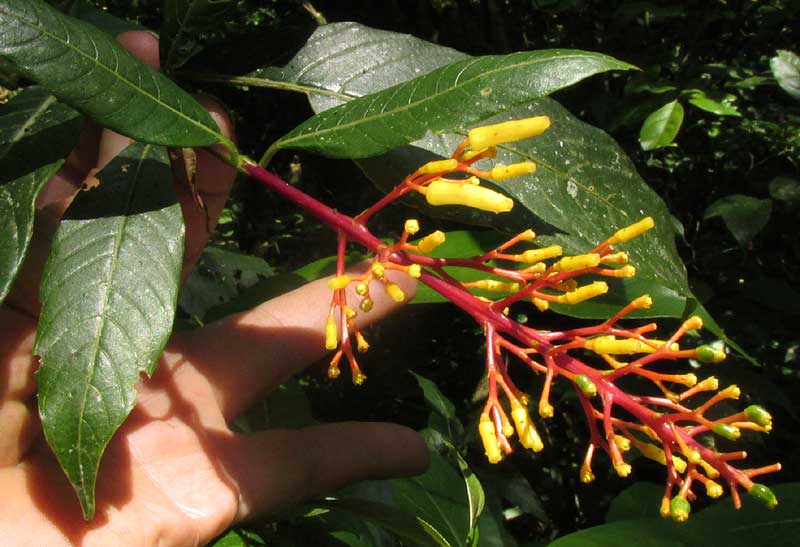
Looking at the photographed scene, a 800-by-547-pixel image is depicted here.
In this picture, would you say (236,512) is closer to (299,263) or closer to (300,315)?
(300,315)

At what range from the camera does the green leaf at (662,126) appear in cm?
166

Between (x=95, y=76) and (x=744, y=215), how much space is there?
1443 millimetres

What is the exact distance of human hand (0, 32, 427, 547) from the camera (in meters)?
0.99

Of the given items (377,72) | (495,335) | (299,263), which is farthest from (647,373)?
(299,263)

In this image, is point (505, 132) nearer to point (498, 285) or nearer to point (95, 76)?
point (498, 285)

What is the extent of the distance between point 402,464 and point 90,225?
71 centimetres

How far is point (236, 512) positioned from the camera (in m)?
1.12

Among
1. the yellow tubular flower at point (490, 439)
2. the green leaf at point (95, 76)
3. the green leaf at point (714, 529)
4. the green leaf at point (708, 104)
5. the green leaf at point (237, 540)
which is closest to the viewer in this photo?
the green leaf at point (95, 76)

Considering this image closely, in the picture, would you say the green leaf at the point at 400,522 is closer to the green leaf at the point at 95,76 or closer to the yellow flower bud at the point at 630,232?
the yellow flower bud at the point at 630,232

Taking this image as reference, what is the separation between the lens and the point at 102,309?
769 mm

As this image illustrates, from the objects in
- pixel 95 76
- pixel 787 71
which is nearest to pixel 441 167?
pixel 95 76

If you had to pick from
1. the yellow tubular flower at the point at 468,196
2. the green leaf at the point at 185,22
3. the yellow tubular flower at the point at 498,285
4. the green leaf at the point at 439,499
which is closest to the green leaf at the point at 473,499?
the green leaf at the point at 439,499

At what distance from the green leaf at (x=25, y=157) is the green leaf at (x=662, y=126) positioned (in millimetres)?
1262

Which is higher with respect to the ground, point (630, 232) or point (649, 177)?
point (630, 232)
